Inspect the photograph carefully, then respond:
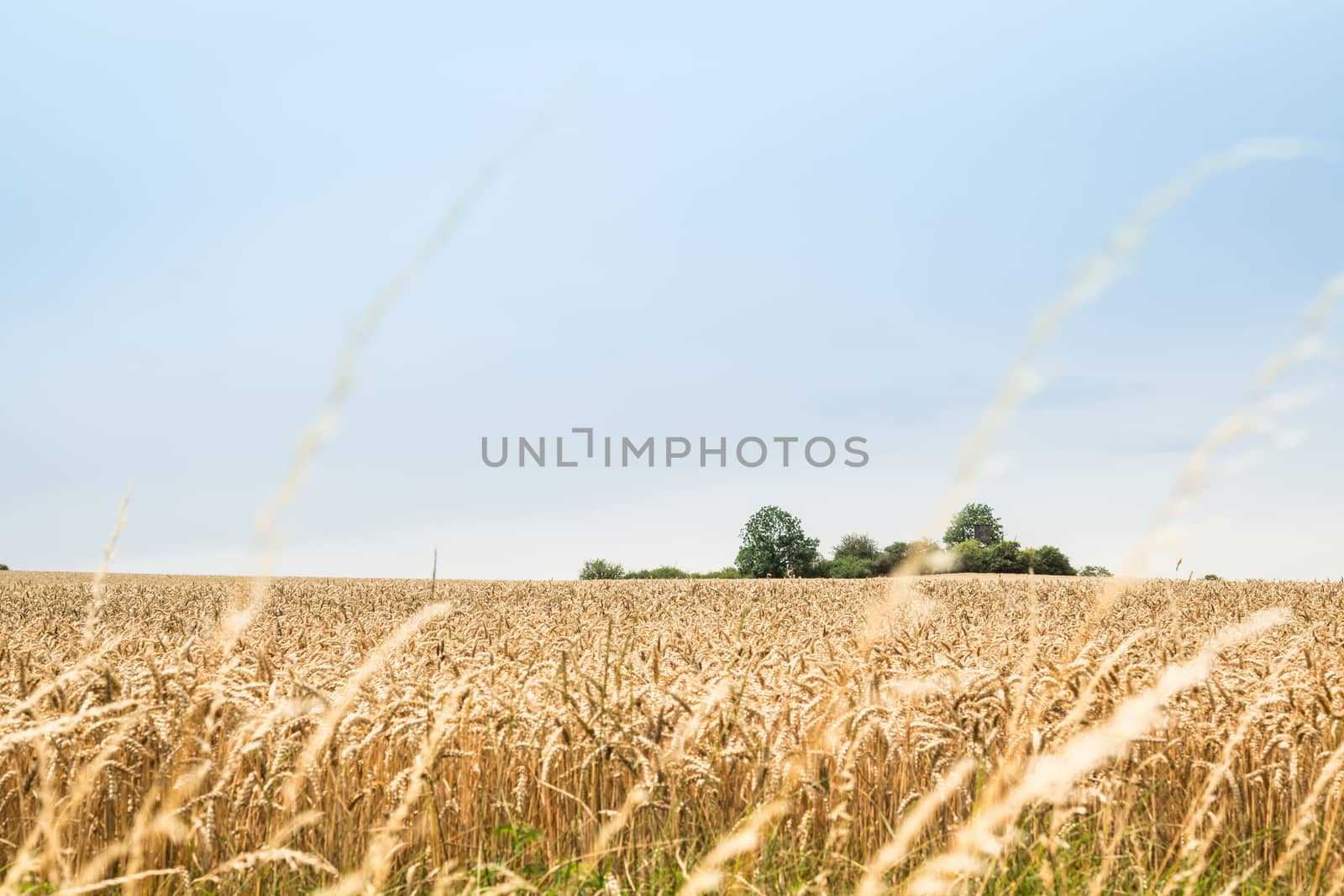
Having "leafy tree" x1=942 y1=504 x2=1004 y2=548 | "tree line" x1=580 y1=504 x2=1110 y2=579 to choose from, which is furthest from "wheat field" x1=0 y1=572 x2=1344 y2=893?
"leafy tree" x1=942 y1=504 x2=1004 y2=548

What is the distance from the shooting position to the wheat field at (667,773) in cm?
338

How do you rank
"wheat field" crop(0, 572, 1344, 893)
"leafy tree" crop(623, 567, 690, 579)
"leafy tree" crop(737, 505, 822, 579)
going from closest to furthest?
"wheat field" crop(0, 572, 1344, 893) < "leafy tree" crop(623, 567, 690, 579) < "leafy tree" crop(737, 505, 822, 579)

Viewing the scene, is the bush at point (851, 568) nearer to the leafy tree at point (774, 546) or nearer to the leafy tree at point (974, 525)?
the leafy tree at point (774, 546)

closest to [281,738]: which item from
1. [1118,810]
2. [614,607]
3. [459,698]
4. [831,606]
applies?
[459,698]

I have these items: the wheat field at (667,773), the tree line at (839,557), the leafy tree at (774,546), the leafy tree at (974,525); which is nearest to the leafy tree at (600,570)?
the tree line at (839,557)

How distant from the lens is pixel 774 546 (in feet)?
302

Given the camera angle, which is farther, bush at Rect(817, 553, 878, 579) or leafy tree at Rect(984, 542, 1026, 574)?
bush at Rect(817, 553, 878, 579)

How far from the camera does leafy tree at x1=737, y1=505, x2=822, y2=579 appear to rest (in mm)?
90312

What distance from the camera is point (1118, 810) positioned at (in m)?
4.28

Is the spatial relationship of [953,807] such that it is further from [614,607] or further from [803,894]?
[614,607]

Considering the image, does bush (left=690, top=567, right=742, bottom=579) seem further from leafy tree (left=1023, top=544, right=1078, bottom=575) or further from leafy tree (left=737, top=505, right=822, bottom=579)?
leafy tree (left=1023, top=544, right=1078, bottom=575)

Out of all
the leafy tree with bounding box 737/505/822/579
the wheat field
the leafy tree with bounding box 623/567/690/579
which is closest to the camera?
the wheat field

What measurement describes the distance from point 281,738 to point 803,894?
7.18 feet

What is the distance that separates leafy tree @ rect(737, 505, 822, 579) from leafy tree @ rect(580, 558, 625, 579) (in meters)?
17.7
